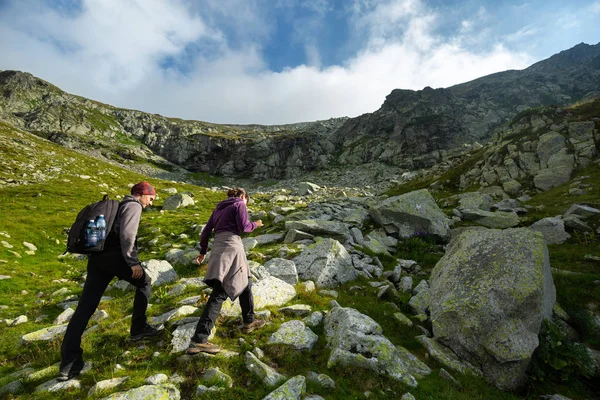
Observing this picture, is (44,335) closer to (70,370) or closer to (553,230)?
(70,370)

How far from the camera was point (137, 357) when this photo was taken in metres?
6.26

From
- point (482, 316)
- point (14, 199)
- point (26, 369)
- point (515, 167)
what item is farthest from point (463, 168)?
point (14, 199)

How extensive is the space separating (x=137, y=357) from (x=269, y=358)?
10.0 feet

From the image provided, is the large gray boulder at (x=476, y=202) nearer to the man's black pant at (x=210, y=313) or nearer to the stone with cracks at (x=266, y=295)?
the stone with cracks at (x=266, y=295)

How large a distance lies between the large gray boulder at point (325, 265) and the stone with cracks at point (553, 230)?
11635 mm

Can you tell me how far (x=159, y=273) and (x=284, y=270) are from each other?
18.2ft

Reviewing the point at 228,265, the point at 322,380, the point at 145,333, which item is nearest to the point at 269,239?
the point at 228,265

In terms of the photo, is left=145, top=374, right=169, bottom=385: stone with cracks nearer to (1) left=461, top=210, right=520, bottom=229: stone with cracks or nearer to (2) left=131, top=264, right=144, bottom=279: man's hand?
(2) left=131, top=264, right=144, bottom=279: man's hand

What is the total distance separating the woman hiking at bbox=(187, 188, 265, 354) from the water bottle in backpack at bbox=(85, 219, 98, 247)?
252 centimetres

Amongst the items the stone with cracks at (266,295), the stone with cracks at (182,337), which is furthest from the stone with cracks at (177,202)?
the stone with cracks at (182,337)

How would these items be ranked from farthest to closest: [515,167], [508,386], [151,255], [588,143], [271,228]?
[515,167] < [588,143] < [271,228] < [151,255] < [508,386]

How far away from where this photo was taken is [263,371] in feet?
18.6

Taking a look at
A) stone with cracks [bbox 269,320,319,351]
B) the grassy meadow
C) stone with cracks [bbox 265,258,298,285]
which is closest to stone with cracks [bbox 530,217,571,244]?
the grassy meadow

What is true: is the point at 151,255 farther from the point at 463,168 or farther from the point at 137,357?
the point at 463,168
